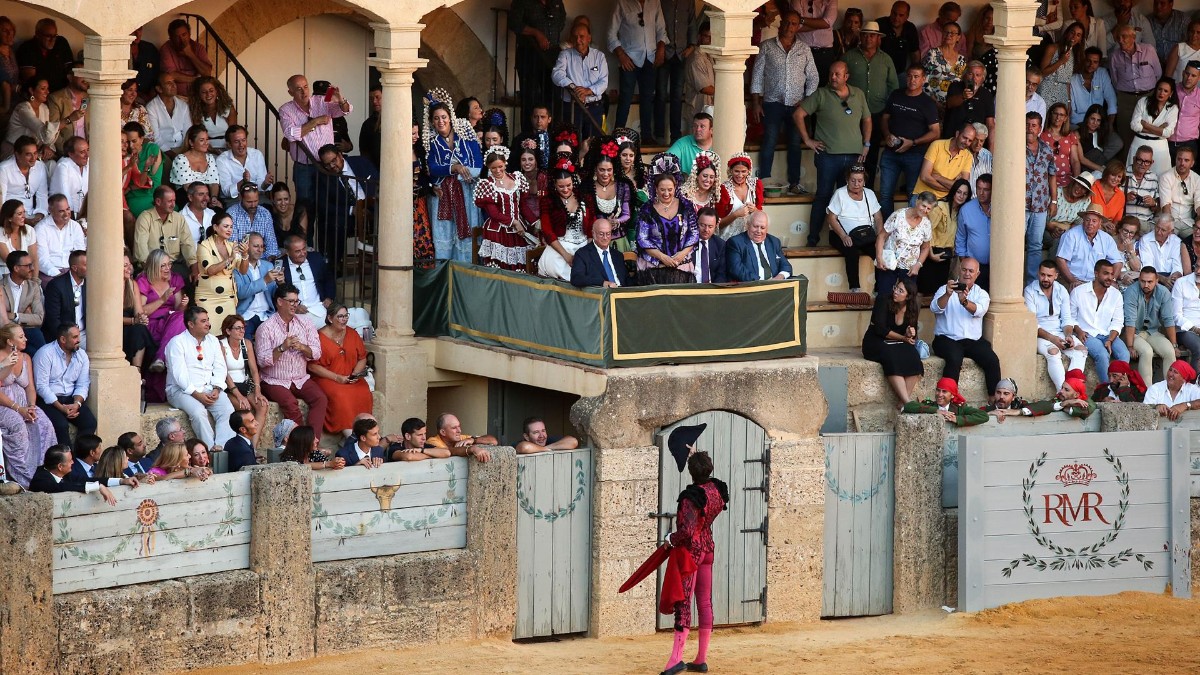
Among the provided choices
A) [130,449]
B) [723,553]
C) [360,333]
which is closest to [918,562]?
[723,553]

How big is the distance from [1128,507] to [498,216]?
235 inches

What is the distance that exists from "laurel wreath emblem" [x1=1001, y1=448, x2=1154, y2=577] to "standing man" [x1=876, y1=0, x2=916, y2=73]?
20.0ft

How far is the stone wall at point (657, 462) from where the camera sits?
64.5 feet

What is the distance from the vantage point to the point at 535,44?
24.2 m

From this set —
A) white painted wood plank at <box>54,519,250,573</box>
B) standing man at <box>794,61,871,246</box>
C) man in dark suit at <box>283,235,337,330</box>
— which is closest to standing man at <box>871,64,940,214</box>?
standing man at <box>794,61,871,246</box>

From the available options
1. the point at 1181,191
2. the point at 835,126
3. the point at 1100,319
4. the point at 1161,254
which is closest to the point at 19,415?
the point at 835,126

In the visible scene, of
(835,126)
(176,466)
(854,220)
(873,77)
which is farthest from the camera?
(873,77)

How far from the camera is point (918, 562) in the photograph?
20844 millimetres

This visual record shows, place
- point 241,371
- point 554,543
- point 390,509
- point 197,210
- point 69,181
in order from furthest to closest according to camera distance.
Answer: point 197,210 < point 69,181 < point 241,371 < point 554,543 < point 390,509

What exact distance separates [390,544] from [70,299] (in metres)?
3.34

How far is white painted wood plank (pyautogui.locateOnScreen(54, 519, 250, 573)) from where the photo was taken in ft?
56.5

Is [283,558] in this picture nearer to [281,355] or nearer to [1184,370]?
[281,355]

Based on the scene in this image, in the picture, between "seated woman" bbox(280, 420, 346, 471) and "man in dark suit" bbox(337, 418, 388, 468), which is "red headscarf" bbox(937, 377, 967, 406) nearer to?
"man in dark suit" bbox(337, 418, 388, 468)

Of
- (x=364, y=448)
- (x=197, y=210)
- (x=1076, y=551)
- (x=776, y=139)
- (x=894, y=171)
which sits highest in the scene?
(x=776, y=139)
